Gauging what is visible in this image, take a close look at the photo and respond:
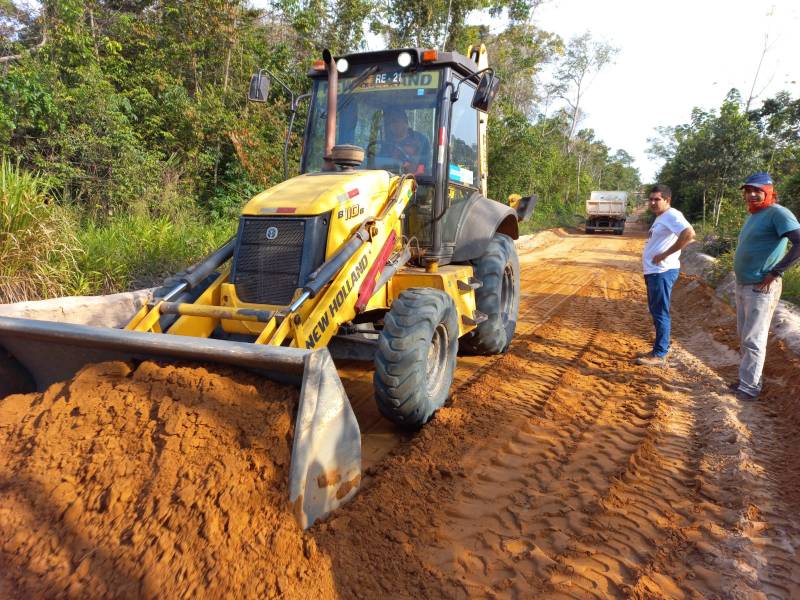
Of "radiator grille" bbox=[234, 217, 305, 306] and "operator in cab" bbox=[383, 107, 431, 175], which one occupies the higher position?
"operator in cab" bbox=[383, 107, 431, 175]

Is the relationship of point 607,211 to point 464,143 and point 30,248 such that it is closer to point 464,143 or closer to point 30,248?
point 464,143

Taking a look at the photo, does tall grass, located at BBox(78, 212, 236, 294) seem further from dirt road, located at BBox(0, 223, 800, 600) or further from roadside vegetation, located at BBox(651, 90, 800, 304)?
roadside vegetation, located at BBox(651, 90, 800, 304)

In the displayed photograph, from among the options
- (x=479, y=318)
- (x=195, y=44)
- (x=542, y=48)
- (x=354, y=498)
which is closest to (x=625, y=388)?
(x=479, y=318)

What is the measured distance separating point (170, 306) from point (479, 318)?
2605 mm

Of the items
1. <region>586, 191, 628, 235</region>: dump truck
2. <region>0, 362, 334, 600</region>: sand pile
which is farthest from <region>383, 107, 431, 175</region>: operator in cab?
<region>586, 191, 628, 235</region>: dump truck

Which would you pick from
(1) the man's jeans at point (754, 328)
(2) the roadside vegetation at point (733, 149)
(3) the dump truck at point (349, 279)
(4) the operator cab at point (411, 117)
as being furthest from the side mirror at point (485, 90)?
(2) the roadside vegetation at point (733, 149)

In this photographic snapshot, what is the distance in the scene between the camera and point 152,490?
218 cm

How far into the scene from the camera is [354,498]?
2.67m

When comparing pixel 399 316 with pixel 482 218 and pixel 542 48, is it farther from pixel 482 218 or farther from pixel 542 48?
pixel 542 48

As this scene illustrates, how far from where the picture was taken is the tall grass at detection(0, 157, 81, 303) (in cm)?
480

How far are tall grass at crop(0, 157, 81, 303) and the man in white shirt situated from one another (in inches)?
226

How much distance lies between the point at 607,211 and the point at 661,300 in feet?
71.1

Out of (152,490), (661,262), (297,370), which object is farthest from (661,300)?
(152,490)

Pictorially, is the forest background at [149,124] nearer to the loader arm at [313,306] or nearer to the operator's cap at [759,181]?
the loader arm at [313,306]
